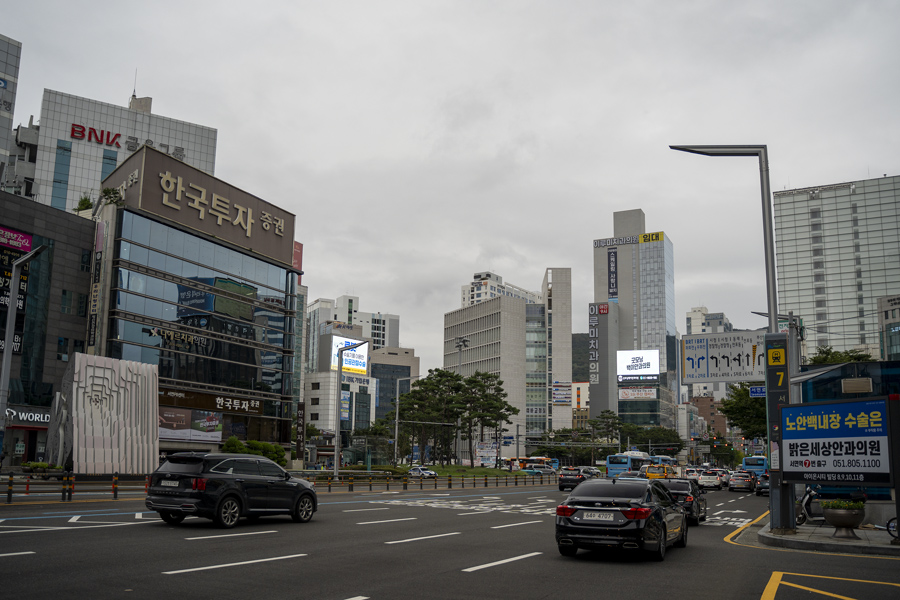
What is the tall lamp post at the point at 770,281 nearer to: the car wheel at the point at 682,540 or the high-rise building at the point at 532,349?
the car wheel at the point at 682,540

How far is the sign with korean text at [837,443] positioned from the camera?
626 inches

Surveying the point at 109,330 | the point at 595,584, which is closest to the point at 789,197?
the point at 109,330

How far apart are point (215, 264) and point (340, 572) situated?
51.7 meters

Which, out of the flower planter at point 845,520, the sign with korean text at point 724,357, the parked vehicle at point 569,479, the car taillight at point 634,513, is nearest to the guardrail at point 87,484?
the parked vehicle at point 569,479

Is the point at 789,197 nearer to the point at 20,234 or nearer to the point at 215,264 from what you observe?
the point at 215,264

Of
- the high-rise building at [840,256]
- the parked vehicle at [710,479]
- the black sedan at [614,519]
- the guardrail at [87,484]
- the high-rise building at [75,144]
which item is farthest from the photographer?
the high-rise building at [840,256]

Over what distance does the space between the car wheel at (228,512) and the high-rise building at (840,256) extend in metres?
127

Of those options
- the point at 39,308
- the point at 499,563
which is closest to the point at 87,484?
the point at 39,308

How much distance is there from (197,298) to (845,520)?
50.1m

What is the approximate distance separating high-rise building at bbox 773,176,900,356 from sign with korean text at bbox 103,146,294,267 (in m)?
100

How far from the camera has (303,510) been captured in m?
18.8

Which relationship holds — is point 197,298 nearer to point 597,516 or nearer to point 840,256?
point 597,516

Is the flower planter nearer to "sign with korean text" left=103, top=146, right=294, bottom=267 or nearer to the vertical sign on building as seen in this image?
the vertical sign on building

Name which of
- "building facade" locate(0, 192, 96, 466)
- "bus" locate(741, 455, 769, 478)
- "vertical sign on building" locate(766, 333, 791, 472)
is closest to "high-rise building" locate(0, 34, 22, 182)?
"building facade" locate(0, 192, 96, 466)
